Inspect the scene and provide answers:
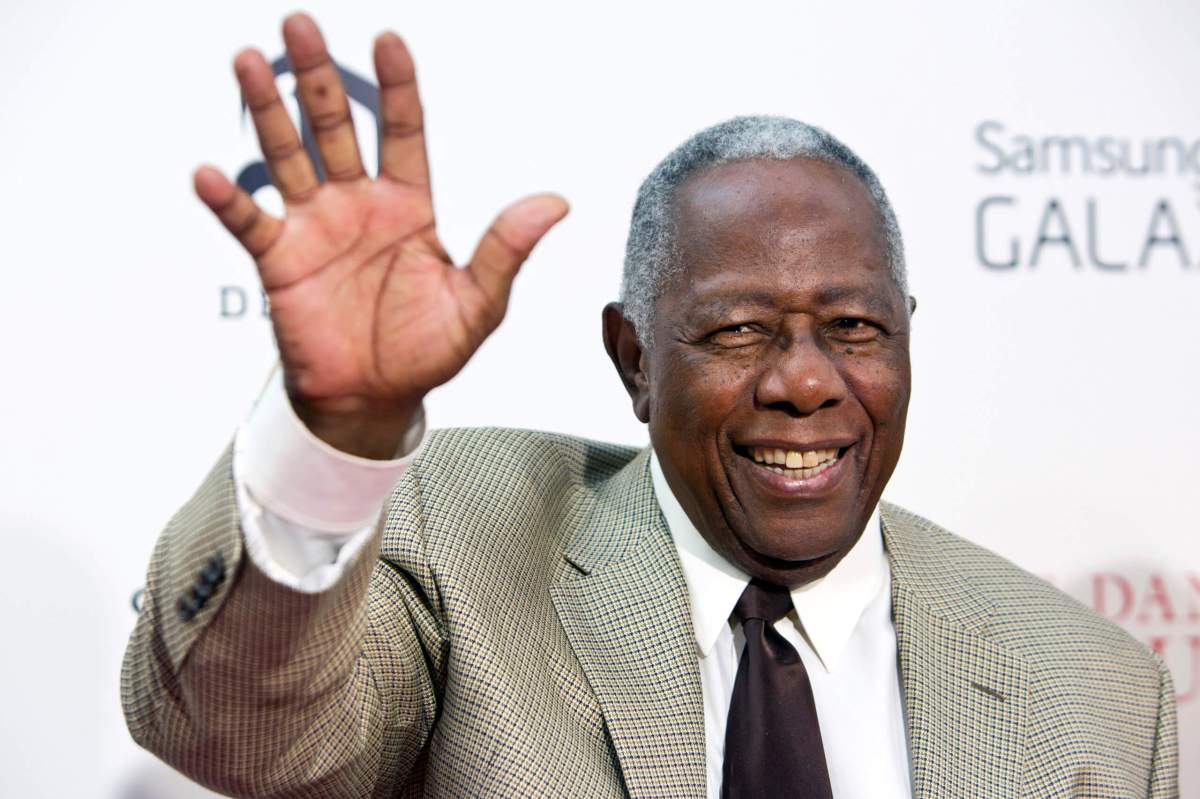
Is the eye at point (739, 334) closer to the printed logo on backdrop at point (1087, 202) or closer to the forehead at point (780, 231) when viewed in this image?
the forehead at point (780, 231)

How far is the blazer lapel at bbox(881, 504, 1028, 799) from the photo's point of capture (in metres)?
1.66

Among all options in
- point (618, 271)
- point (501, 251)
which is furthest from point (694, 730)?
point (618, 271)

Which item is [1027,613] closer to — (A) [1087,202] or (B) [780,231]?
(B) [780,231]

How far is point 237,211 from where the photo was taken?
106 cm

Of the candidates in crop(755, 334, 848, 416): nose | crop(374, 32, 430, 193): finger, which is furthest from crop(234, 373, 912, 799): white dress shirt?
crop(374, 32, 430, 193): finger

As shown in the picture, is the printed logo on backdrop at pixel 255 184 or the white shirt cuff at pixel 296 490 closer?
the white shirt cuff at pixel 296 490

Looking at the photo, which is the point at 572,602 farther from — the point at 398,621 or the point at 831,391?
the point at 831,391

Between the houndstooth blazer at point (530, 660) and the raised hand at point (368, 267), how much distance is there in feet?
0.46

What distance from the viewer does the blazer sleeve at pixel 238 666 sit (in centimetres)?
115

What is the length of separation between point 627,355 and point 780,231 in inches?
12.7

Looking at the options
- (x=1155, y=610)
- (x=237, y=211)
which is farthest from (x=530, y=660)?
(x=1155, y=610)

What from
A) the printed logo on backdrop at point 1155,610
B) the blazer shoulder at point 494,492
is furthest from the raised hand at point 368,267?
the printed logo on backdrop at point 1155,610

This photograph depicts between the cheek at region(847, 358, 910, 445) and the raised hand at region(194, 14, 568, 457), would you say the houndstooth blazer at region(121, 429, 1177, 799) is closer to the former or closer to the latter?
the raised hand at region(194, 14, 568, 457)

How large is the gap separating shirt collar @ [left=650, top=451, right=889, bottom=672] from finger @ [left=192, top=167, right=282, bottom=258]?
83 centimetres
